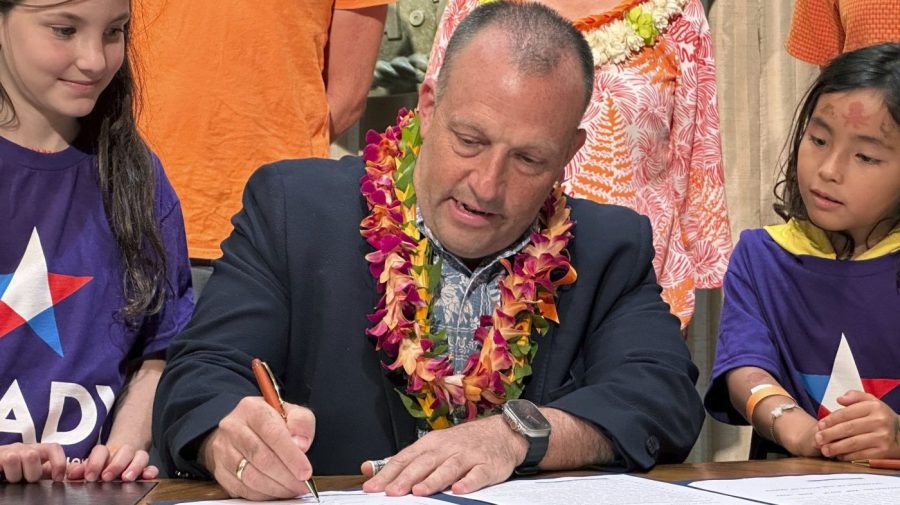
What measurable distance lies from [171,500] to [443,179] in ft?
2.71

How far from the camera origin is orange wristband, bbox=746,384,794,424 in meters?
2.57

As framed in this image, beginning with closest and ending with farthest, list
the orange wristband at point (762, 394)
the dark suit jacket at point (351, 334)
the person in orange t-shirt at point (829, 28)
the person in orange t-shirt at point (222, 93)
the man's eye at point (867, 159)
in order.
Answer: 1. the dark suit jacket at point (351, 334)
2. the orange wristband at point (762, 394)
3. the man's eye at point (867, 159)
4. the person in orange t-shirt at point (222, 93)
5. the person in orange t-shirt at point (829, 28)

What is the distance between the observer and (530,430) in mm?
1981

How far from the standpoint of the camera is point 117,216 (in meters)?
2.36

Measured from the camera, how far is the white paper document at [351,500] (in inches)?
66.2

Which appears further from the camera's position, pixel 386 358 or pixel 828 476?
pixel 386 358

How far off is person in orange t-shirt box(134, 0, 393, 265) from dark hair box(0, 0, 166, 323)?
0.54 m

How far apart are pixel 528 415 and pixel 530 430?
5 centimetres

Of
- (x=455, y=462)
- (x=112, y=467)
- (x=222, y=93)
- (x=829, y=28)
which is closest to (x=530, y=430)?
(x=455, y=462)

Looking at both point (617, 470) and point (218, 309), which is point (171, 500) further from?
point (617, 470)

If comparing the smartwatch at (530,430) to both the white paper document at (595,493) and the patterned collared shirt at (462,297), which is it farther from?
the patterned collared shirt at (462,297)

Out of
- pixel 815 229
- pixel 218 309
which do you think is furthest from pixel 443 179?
pixel 815 229

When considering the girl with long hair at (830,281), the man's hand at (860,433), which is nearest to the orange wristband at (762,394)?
the girl with long hair at (830,281)

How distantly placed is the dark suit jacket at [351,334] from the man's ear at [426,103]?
164 mm
